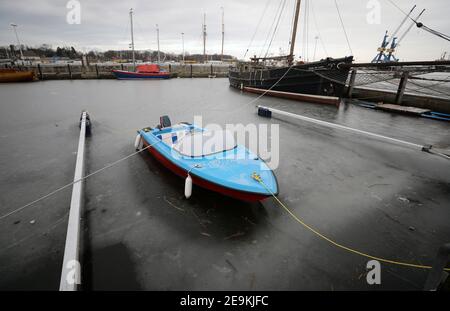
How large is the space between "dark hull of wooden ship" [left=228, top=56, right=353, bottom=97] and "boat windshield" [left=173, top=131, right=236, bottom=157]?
15.7 metres

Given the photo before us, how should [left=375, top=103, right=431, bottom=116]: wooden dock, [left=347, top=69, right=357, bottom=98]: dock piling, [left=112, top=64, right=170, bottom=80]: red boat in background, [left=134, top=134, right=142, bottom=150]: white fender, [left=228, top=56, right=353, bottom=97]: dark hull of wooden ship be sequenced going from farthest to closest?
[left=112, top=64, right=170, bottom=80]: red boat in background, [left=347, top=69, right=357, bottom=98]: dock piling, [left=228, top=56, right=353, bottom=97]: dark hull of wooden ship, [left=375, top=103, right=431, bottom=116]: wooden dock, [left=134, top=134, right=142, bottom=150]: white fender

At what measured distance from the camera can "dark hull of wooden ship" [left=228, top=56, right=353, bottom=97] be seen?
690 inches

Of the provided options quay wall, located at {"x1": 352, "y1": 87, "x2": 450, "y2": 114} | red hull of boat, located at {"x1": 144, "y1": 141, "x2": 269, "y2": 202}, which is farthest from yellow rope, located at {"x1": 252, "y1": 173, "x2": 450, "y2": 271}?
quay wall, located at {"x1": 352, "y1": 87, "x2": 450, "y2": 114}

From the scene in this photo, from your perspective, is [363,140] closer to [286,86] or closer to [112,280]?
[112,280]

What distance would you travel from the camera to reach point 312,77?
19.2 metres

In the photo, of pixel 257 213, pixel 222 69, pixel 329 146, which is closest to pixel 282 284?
pixel 257 213

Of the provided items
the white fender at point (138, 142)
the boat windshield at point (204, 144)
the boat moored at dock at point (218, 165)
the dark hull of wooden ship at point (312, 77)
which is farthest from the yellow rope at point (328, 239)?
the dark hull of wooden ship at point (312, 77)

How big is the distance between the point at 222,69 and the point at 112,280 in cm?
6453

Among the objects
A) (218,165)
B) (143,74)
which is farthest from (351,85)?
(143,74)

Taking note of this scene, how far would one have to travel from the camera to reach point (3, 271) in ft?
11.6

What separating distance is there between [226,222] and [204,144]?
2.29m

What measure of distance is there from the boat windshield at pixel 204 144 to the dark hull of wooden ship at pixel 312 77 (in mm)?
15696

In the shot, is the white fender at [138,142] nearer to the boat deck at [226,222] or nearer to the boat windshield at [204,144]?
the boat deck at [226,222]

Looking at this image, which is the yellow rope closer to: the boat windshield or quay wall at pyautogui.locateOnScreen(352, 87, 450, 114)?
the boat windshield
